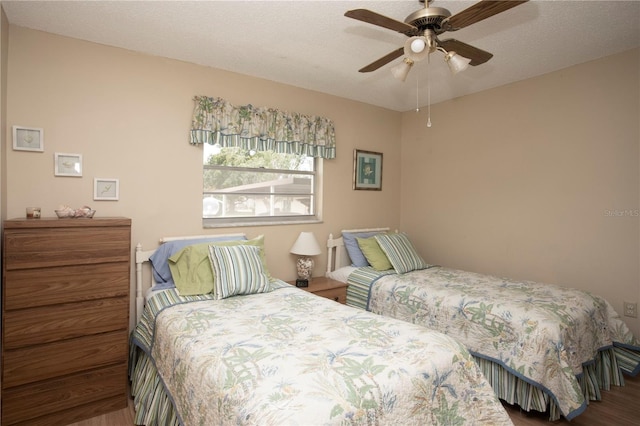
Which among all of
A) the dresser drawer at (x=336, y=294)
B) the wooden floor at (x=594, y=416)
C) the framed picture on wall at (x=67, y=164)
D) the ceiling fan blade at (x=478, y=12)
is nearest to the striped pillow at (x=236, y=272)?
the dresser drawer at (x=336, y=294)

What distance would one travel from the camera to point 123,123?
2602 millimetres

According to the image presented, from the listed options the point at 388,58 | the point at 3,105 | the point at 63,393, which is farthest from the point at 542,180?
the point at 3,105

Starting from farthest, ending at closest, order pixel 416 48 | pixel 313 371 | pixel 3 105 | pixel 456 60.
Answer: pixel 3 105 → pixel 456 60 → pixel 416 48 → pixel 313 371

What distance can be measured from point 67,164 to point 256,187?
4.89ft

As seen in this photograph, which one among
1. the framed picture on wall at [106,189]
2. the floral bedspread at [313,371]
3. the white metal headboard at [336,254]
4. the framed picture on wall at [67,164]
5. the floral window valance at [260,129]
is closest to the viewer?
the floral bedspread at [313,371]

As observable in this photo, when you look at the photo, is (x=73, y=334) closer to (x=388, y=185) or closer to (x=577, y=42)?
(x=388, y=185)

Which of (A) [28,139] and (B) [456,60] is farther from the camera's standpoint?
(A) [28,139]

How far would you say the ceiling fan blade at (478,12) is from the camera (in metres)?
1.50

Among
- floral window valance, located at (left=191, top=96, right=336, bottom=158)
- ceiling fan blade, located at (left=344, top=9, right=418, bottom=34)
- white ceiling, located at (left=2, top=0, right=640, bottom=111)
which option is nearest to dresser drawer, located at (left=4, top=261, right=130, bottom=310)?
floral window valance, located at (left=191, top=96, right=336, bottom=158)

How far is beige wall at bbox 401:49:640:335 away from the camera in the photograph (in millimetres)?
2732

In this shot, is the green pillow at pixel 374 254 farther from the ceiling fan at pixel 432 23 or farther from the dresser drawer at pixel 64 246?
the dresser drawer at pixel 64 246

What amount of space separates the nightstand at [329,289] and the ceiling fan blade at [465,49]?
6.94 ft

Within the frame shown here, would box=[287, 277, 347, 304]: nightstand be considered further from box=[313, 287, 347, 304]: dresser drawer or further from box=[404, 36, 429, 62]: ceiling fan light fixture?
box=[404, 36, 429, 62]: ceiling fan light fixture

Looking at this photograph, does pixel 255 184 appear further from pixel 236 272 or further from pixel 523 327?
pixel 523 327
